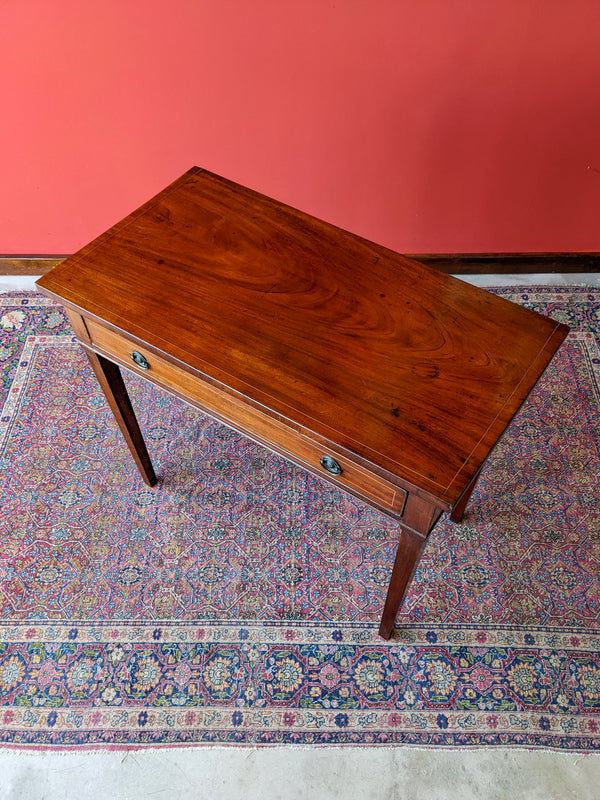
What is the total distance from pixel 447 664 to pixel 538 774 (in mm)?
352

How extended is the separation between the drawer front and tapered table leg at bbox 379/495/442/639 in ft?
0.10

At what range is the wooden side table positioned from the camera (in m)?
1.41

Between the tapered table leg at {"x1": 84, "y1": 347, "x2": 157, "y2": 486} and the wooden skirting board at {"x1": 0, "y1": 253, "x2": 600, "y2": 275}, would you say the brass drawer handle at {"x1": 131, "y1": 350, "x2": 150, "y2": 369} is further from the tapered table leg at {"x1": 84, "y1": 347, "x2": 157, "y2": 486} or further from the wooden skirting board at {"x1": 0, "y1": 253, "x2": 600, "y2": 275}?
the wooden skirting board at {"x1": 0, "y1": 253, "x2": 600, "y2": 275}

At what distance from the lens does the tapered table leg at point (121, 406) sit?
1.88m

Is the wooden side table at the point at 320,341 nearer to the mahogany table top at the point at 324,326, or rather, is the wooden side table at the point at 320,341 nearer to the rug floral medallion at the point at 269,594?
the mahogany table top at the point at 324,326

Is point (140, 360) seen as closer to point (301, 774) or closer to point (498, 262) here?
point (301, 774)

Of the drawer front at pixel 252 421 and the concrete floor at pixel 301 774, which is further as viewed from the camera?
the concrete floor at pixel 301 774

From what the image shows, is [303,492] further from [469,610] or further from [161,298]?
[161,298]

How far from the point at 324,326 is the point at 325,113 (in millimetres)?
1221

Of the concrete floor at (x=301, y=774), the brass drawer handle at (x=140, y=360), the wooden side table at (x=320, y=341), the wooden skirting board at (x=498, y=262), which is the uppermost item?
the wooden side table at (x=320, y=341)

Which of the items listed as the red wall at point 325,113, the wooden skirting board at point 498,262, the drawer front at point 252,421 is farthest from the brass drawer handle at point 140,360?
the wooden skirting board at point 498,262

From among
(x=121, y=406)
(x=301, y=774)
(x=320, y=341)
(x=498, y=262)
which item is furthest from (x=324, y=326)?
(x=498, y=262)

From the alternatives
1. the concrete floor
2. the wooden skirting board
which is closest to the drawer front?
the concrete floor

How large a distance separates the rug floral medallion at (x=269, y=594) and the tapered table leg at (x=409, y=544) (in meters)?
0.24
